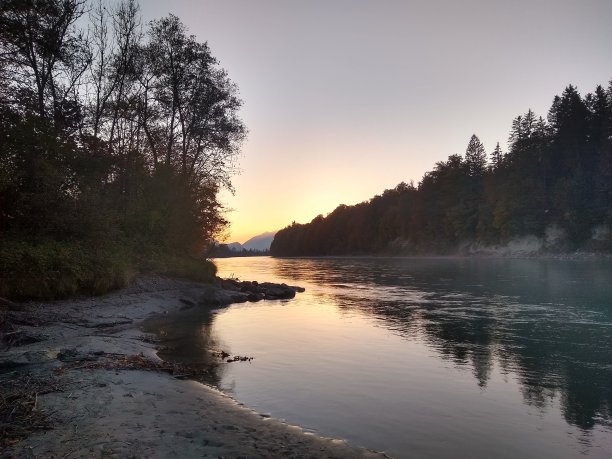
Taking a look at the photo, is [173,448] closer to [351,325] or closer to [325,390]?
[325,390]

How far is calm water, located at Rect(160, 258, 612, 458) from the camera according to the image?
310 inches

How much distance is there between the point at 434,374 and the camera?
39.1ft

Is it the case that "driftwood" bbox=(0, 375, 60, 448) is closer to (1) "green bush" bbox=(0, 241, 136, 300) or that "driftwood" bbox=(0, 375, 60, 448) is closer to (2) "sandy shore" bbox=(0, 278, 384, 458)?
(2) "sandy shore" bbox=(0, 278, 384, 458)

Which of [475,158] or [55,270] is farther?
[475,158]

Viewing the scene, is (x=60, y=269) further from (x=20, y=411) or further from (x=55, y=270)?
(x=20, y=411)

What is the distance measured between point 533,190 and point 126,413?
10051 centimetres

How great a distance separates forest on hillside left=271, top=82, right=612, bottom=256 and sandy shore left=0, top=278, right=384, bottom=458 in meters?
84.1

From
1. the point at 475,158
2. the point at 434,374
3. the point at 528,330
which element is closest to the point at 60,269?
the point at 434,374

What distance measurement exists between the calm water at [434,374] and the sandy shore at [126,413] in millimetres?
1116

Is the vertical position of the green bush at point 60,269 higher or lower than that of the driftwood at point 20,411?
higher

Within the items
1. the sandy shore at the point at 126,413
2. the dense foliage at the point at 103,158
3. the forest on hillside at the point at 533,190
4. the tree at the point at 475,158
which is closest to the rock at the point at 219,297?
the dense foliage at the point at 103,158

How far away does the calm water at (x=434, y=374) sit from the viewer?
25.8 feet

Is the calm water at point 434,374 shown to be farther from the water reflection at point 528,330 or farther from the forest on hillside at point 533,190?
the forest on hillside at point 533,190

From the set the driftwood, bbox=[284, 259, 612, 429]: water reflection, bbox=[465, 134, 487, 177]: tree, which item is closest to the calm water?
bbox=[284, 259, 612, 429]: water reflection
